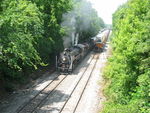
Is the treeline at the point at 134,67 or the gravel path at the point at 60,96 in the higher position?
the treeline at the point at 134,67

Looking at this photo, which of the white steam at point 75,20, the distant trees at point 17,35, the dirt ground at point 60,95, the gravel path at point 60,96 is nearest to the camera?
the distant trees at point 17,35

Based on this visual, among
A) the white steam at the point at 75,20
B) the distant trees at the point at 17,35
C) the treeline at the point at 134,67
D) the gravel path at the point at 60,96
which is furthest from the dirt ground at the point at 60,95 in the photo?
the white steam at the point at 75,20

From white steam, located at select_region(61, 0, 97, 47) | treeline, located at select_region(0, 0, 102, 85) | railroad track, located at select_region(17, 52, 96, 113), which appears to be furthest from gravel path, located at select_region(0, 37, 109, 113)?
white steam, located at select_region(61, 0, 97, 47)

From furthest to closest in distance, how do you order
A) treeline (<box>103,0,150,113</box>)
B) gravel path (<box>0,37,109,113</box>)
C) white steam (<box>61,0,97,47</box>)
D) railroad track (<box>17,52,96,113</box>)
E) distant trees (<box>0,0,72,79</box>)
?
white steam (<box>61,0,97,47</box>) < gravel path (<box>0,37,109,113</box>) < railroad track (<box>17,52,96,113</box>) < distant trees (<box>0,0,72,79</box>) < treeline (<box>103,0,150,113</box>)

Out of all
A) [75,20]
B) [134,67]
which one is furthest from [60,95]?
[75,20]

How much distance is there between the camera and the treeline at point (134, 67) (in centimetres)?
1095

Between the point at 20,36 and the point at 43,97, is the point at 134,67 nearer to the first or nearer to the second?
the point at 20,36

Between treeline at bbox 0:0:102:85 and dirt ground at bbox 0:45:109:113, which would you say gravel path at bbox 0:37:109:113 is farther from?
treeline at bbox 0:0:102:85

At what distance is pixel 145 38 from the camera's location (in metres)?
11.9

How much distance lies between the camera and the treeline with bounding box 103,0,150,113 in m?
10.9

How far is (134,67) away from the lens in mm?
13156

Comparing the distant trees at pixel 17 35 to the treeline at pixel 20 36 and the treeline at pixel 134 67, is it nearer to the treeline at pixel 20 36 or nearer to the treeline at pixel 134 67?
the treeline at pixel 20 36

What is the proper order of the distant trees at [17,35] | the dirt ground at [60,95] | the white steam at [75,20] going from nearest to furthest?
the distant trees at [17,35]
the dirt ground at [60,95]
the white steam at [75,20]

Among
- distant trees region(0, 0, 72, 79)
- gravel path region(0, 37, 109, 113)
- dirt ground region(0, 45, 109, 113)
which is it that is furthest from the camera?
dirt ground region(0, 45, 109, 113)
